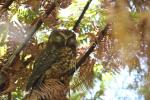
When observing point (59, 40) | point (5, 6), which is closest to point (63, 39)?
point (59, 40)

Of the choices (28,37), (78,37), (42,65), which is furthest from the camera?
(78,37)

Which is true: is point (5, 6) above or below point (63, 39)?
above

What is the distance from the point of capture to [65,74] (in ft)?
3.79

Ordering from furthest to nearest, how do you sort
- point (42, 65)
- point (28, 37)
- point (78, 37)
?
point (78, 37) < point (28, 37) < point (42, 65)

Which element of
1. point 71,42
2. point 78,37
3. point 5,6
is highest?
point 5,6

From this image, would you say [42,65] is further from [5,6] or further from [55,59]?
[5,6]

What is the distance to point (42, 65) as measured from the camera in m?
1.13

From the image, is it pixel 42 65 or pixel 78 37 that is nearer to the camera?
pixel 42 65

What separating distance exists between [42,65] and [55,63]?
0.15ft

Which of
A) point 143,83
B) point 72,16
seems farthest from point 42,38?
point 143,83

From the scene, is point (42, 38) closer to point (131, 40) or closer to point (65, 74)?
point (65, 74)

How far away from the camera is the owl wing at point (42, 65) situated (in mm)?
1113

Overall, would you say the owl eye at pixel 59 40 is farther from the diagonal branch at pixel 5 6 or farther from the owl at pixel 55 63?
the diagonal branch at pixel 5 6

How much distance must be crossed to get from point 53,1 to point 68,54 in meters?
0.18
